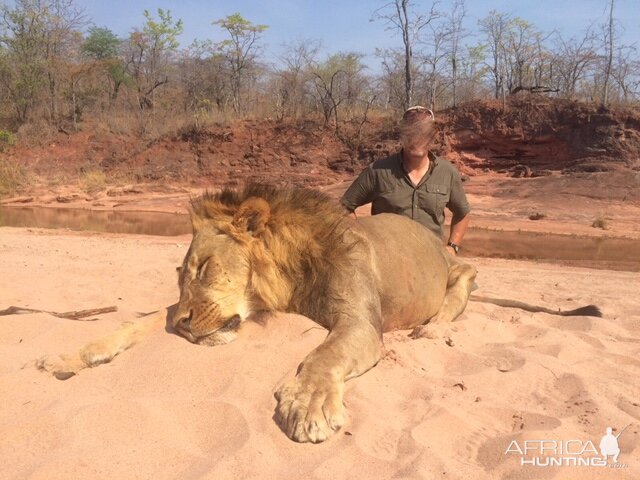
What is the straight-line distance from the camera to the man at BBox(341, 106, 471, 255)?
18.2 feet

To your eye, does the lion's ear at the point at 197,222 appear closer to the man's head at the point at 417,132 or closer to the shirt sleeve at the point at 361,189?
the shirt sleeve at the point at 361,189

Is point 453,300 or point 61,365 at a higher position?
point 61,365

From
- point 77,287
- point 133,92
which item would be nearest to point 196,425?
point 77,287

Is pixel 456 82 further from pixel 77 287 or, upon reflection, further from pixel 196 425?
pixel 196 425

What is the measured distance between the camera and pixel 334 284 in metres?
3.26

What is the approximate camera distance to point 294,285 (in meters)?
3.34

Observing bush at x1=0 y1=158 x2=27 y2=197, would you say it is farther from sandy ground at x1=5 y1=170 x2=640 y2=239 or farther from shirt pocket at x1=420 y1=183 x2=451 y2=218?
shirt pocket at x1=420 y1=183 x2=451 y2=218

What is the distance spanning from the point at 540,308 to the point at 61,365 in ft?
13.1

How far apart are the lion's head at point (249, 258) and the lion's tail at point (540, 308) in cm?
250

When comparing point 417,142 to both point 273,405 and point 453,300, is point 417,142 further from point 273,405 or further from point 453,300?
point 273,405

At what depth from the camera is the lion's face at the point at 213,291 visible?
2.97 m

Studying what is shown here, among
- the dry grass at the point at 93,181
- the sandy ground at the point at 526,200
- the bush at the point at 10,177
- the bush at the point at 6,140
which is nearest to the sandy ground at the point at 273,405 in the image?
the sandy ground at the point at 526,200

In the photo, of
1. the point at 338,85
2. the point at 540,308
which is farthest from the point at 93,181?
the point at 540,308

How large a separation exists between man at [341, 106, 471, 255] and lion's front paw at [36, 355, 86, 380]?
3.21m
